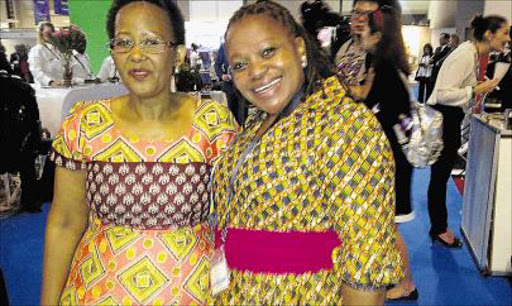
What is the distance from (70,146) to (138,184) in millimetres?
221

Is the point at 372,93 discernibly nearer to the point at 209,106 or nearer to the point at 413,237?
the point at 209,106

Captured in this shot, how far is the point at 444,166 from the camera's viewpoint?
3.74m

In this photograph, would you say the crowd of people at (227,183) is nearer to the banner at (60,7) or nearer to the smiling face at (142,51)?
the smiling face at (142,51)

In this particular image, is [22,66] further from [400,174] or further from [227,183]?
[227,183]

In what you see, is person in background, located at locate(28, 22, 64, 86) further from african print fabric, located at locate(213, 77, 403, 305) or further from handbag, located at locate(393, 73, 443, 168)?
african print fabric, located at locate(213, 77, 403, 305)

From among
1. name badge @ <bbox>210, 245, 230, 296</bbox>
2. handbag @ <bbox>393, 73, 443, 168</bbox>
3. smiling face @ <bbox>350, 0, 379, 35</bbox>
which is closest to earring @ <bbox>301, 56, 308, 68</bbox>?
name badge @ <bbox>210, 245, 230, 296</bbox>

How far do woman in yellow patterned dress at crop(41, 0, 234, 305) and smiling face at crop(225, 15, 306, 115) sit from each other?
245mm

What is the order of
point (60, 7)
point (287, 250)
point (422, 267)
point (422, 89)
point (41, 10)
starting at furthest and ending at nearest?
point (422, 89)
point (60, 7)
point (41, 10)
point (422, 267)
point (287, 250)

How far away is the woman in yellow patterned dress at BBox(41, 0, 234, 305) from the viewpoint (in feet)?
4.08

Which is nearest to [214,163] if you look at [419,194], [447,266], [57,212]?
[57,212]

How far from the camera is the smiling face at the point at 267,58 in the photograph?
110 centimetres

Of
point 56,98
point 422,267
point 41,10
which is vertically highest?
point 41,10

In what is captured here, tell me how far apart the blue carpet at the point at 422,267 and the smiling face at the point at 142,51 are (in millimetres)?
2290

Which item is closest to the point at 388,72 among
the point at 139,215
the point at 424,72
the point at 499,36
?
the point at 139,215
